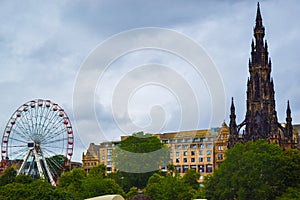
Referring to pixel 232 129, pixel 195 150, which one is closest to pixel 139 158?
pixel 232 129

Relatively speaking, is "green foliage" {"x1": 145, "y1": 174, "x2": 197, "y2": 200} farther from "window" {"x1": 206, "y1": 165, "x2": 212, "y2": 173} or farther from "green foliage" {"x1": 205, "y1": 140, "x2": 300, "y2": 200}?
"window" {"x1": 206, "y1": 165, "x2": 212, "y2": 173}

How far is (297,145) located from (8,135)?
7379cm

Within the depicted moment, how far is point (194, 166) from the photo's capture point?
5305 inches

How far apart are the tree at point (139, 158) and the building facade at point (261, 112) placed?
74.8 ft

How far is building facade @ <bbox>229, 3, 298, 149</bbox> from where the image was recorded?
10788 centimetres

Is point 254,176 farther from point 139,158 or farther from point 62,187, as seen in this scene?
point 139,158

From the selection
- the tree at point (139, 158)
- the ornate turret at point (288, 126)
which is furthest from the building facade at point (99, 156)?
the ornate turret at point (288, 126)

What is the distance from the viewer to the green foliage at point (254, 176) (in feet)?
178

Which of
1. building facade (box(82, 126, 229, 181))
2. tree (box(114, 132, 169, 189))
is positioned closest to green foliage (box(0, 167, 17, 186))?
tree (box(114, 132, 169, 189))

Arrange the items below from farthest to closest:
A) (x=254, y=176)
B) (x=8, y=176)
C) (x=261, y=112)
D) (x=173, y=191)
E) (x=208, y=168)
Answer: (x=208, y=168)
(x=261, y=112)
(x=8, y=176)
(x=173, y=191)
(x=254, y=176)

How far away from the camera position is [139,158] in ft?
309

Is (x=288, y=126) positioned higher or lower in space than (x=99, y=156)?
higher

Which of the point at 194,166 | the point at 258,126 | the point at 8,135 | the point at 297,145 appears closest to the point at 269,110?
the point at 258,126

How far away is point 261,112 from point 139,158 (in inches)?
1293
